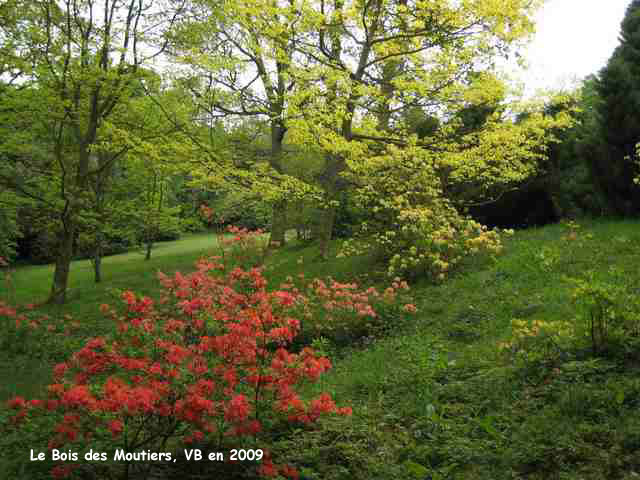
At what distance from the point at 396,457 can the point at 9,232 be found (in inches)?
650

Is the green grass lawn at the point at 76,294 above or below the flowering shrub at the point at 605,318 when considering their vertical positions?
below

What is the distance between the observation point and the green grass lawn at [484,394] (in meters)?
3.43

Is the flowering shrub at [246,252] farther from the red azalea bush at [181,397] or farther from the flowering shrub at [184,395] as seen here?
the flowering shrub at [184,395]

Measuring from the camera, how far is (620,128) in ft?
30.8

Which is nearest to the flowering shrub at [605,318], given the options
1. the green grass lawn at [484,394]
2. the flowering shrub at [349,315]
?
the green grass lawn at [484,394]

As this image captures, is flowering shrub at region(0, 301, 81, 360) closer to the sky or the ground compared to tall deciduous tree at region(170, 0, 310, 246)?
closer to the ground

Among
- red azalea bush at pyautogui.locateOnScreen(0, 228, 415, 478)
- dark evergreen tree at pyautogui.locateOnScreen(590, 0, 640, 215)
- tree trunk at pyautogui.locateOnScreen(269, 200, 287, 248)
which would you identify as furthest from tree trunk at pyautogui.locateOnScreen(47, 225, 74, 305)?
dark evergreen tree at pyautogui.locateOnScreen(590, 0, 640, 215)

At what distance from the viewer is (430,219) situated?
10031 mm

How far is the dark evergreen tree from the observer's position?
362 inches

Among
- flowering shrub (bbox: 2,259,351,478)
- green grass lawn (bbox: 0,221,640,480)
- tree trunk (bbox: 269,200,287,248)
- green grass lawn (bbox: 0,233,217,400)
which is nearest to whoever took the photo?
flowering shrub (bbox: 2,259,351,478)

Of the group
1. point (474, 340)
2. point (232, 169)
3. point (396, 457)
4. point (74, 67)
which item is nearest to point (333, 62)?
point (232, 169)

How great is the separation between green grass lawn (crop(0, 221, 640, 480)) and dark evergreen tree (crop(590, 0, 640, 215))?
65.3 inches

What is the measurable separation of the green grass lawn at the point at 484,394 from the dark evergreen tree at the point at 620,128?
65.3 inches

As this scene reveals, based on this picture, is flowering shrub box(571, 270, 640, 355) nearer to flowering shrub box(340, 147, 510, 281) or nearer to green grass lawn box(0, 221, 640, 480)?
green grass lawn box(0, 221, 640, 480)
